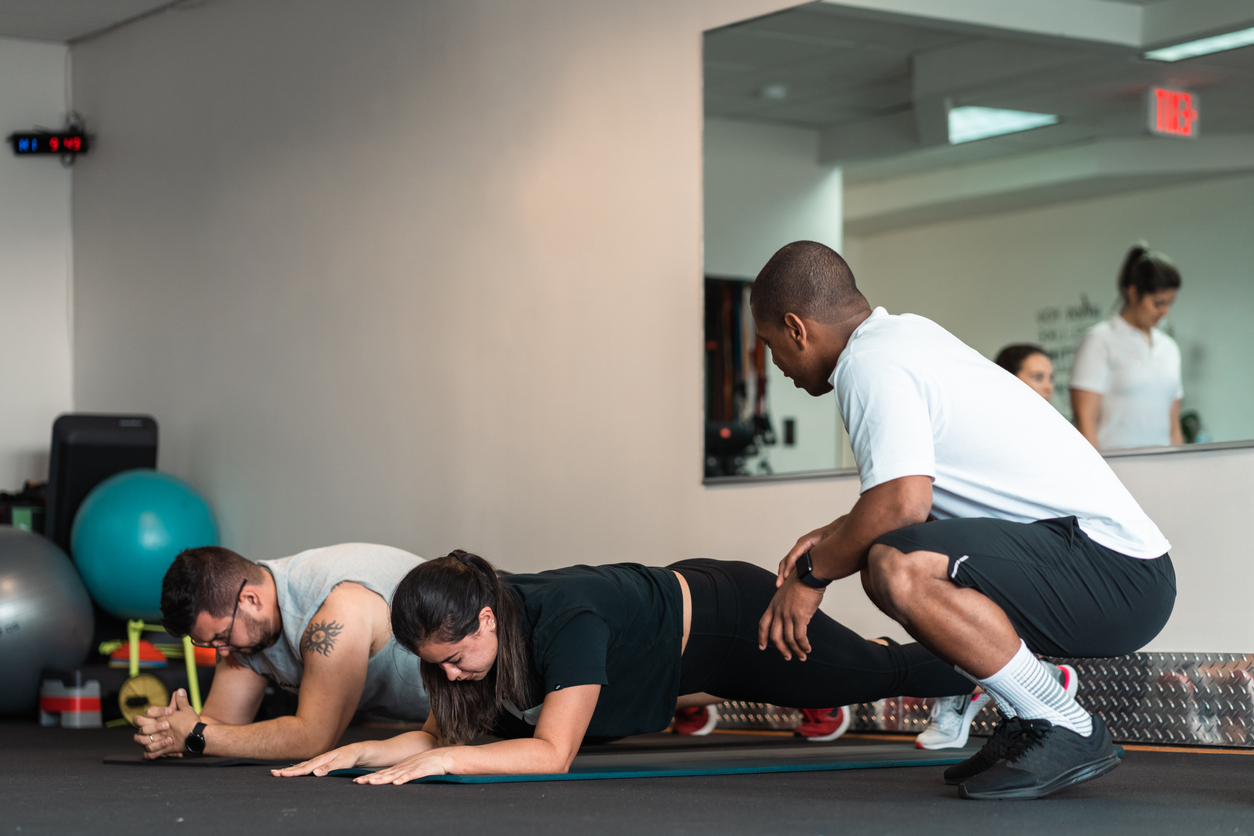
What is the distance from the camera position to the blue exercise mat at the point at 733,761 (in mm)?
2637

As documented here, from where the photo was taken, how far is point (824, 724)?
365 cm

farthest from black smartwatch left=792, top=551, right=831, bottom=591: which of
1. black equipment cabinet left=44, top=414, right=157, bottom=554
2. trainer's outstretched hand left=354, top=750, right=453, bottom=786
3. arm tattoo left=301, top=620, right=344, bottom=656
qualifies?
black equipment cabinet left=44, top=414, right=157, bottom=554

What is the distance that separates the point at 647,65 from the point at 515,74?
62cm

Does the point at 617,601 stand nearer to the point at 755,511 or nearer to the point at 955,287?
the point at 755,511

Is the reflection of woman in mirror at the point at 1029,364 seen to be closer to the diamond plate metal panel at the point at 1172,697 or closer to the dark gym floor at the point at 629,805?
the diamond plate metal panel at the point at 1172,697

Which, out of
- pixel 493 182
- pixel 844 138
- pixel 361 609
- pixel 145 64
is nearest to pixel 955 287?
pixel 844 138

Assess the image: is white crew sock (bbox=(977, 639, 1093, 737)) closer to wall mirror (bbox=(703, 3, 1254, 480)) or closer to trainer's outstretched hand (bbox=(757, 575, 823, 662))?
trainer's outstretched hand (bbox=(757, 575, 823, 662))

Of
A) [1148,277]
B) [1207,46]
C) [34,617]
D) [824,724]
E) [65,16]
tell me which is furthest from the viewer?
[65,16]

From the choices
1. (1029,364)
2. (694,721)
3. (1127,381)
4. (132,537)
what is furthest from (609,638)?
(132,537)

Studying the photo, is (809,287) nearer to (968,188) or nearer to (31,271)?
(31,271)

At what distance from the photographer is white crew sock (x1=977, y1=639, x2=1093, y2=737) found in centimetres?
223

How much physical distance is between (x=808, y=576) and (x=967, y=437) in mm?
363

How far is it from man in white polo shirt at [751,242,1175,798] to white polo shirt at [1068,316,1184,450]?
217 centimetres

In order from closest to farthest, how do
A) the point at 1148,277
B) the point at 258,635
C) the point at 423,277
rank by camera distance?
the point at 258,635 → the point at 1148,277 → the point at 423,277
